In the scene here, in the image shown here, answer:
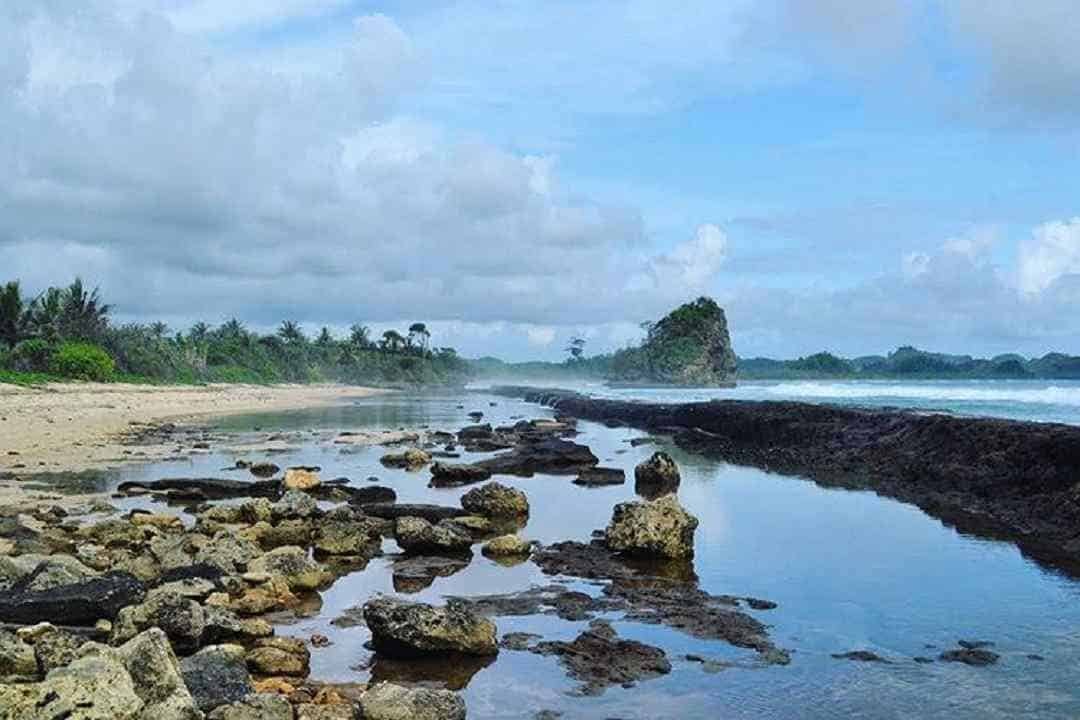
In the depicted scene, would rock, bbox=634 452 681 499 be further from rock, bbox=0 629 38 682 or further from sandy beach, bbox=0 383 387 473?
rock, bbox=0 629 38 682

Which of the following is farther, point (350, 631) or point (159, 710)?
point (350, 631)

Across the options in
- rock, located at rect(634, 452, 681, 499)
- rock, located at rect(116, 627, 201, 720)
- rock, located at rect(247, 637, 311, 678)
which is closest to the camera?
rock, located at rect(116, 627, 201, 720)

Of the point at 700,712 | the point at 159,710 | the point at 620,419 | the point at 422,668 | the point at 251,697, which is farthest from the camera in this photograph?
the point at 620,419

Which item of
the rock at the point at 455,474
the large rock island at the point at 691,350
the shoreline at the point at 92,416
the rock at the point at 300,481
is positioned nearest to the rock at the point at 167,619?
the shoreline at the point at 92,416

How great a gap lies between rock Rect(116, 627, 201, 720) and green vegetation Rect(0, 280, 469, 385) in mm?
49917

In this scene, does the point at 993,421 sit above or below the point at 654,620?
above

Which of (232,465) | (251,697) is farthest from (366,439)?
(251,697)

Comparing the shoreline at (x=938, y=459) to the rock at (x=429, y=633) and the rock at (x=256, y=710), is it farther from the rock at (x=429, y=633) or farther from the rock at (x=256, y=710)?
the rock at (x=256, y=710)

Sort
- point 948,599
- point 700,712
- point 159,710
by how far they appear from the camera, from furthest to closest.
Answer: point 948,599 < point 700,712 < point 159,710

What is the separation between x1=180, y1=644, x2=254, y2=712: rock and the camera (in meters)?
8.09

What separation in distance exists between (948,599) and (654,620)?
4.50 m

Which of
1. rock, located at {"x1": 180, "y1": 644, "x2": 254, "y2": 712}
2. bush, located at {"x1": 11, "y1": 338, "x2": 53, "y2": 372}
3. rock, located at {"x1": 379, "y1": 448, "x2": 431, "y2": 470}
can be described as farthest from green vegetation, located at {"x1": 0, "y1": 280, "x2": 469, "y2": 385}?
rock, located at {"x1": 180, "y1": 644, "x2": 254, "y2": 712}

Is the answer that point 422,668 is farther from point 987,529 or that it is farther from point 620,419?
point 620,419

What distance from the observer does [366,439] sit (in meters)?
39.1
